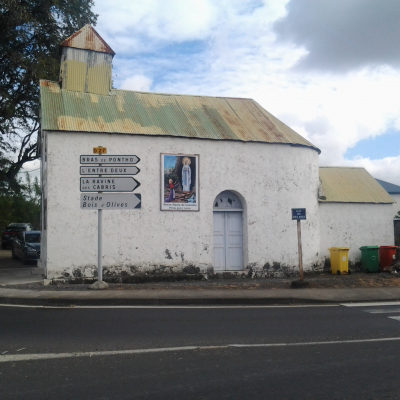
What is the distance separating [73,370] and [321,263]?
1346cm

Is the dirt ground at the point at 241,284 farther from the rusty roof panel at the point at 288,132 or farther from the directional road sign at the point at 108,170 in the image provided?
the rusty roof panel at the point at 288,132

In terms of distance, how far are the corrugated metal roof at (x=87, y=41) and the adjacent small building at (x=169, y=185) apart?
0.12 feet

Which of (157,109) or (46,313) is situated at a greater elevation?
(157,109)

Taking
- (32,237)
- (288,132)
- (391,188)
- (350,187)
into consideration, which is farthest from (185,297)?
(391,188)

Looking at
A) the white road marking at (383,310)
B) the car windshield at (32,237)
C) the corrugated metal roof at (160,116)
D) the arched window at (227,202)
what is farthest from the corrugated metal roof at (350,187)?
the car windshield at (32,237)

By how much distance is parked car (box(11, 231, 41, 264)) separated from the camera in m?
21.5

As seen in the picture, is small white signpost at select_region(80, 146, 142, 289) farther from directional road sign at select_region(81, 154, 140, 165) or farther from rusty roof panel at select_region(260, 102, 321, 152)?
rusty roof panel at select_region(260, 102, 321, 152)

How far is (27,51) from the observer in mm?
22344

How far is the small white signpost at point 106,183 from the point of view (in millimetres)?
12766

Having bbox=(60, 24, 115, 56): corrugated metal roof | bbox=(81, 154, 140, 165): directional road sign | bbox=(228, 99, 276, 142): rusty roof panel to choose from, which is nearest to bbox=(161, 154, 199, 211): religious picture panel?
bbox=(81, 154, 140, 165): directional road sign

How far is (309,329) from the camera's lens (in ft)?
26.1

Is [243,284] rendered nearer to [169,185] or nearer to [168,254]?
[168,254]

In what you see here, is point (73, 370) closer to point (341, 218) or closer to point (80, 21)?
point (341, 218)

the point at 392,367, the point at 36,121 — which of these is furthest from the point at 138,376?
the point at 36,121
